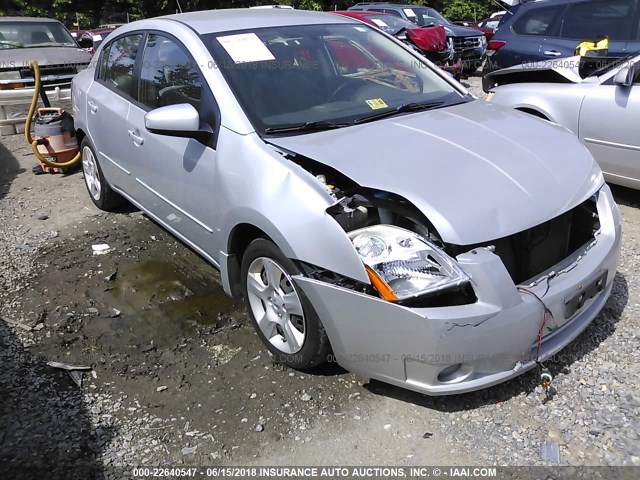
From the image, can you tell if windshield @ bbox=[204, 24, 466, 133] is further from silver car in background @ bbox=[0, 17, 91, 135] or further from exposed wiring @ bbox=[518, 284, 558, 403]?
silver car in background @ bbox=[0, 17, 91, 135]

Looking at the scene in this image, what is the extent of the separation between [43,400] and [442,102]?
2.86 m

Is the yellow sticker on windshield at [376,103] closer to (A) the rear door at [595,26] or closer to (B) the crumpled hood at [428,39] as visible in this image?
→ (A) the rear door at [595,26]

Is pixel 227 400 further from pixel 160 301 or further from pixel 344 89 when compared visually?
pixel 344 89

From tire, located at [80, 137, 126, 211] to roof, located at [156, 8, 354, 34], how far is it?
173 cm

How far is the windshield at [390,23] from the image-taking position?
12461mm

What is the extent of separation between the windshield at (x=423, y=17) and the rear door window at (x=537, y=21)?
6.87 metres

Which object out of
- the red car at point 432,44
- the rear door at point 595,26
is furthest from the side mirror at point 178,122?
the red car at point 432,44

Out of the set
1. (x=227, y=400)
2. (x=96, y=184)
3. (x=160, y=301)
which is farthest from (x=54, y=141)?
(x=227, y=400)

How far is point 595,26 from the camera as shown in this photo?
6.59m

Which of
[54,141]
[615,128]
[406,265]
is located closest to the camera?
[406,265]

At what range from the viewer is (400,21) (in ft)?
42.4

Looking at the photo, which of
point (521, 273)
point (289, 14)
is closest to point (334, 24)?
point (289, 14)

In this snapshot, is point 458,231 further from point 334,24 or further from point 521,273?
point 334,24

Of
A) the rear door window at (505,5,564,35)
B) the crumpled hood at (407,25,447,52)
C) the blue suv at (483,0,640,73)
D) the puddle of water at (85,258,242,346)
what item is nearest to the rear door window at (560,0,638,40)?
the blue suv at (483,0,640,73)
